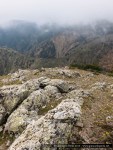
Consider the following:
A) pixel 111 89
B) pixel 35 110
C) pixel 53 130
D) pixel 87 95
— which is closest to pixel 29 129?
pixel 53 130

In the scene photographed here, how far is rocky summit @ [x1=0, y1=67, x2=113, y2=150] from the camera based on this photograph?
2166 centimetres

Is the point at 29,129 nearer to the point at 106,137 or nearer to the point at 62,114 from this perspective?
the point at 62,114

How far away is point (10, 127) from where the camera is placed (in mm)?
28516

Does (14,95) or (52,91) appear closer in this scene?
(14,95)

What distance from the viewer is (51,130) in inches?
876

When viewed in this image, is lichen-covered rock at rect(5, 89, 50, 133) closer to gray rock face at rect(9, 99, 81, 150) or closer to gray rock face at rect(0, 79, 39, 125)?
gray rock face at rect(0, 79, 39, 125)

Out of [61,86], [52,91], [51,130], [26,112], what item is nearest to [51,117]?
[51,130]

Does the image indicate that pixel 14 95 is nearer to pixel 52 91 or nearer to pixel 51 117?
pixel 52 91

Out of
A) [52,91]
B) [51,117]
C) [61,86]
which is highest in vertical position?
[51,117]

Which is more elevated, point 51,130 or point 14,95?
point 51,130

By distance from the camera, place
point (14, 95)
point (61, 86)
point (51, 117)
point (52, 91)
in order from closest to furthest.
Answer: point (51, 117) → point (14, 95) → point (52, 91) → point (61, 86)

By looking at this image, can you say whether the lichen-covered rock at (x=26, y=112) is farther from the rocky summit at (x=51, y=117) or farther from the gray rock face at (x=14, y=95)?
the gray rock face at (x=14, y=95)

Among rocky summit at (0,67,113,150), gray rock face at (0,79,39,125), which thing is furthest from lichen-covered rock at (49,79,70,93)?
gray rock face at (0,79,39,125)

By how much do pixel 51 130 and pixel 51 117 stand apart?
1.61m
